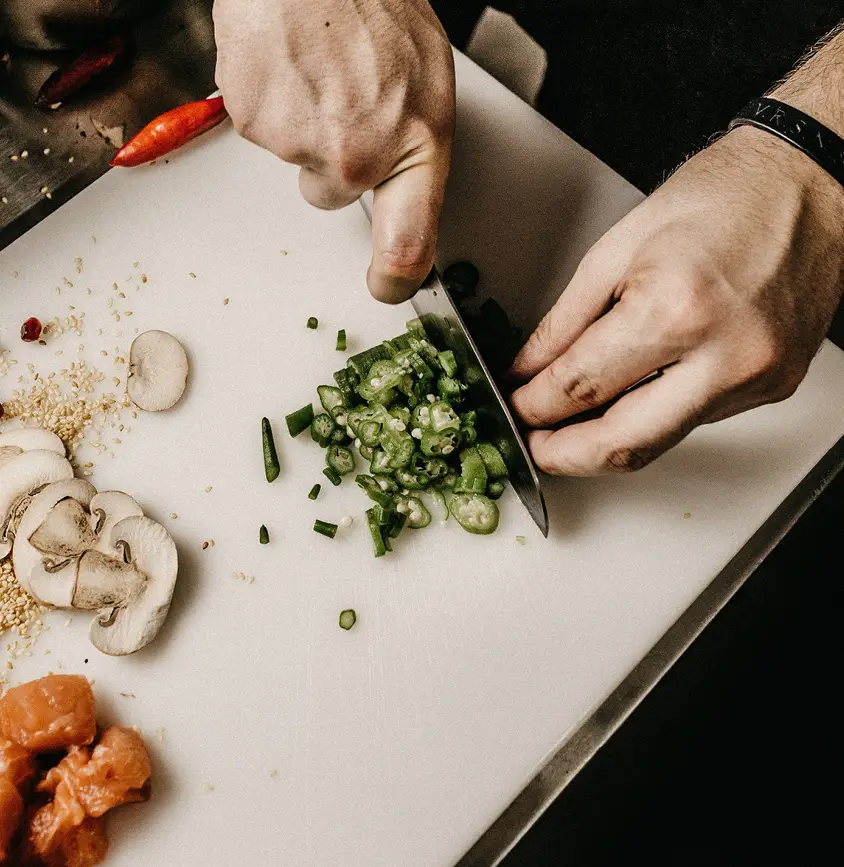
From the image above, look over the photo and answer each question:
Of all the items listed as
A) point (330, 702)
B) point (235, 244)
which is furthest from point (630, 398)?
point (235, 244)

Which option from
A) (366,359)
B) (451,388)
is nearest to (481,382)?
(451,388)

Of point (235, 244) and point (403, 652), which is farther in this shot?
point (235, 244)

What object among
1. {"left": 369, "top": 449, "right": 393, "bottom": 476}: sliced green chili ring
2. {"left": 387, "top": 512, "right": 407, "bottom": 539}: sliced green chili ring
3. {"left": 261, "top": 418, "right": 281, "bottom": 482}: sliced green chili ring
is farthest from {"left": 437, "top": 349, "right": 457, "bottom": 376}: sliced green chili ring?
{"left": 261, "top": 418, "right": 281, "bottom": 482}: sliced green chili ring

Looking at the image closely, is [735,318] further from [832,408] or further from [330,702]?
[330,702]

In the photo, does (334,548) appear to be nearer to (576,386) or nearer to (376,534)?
(376,534)

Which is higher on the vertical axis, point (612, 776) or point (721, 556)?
point (721, 556)

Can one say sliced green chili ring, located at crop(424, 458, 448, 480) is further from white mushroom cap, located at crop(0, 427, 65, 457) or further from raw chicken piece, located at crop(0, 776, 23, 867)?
raw chicken piece, located at crop(0, 776, 23, 867)

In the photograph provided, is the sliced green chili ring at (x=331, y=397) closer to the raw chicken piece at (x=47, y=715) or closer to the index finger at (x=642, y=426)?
the index finger at (x=642, y=426)
